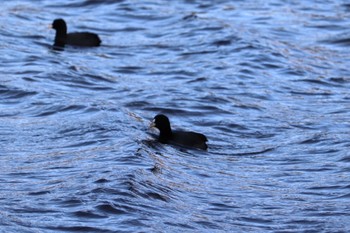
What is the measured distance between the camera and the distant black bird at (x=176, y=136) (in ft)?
45.9

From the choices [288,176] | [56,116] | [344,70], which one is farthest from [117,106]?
[344,70]

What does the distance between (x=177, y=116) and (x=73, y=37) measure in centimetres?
485

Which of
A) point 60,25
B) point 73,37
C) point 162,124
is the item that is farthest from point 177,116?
point 60,25

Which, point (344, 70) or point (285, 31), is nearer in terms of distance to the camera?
point (344, 70)

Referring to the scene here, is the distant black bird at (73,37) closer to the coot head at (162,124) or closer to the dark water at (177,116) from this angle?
the dark water at (177,116)

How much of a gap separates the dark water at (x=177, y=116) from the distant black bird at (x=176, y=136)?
4.4 inches

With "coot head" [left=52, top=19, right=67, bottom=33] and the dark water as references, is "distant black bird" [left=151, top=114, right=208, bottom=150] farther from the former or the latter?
"coot head" [left=52, top=19, right=67, bottom=33]

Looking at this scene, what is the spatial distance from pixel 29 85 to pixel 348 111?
4.72 m

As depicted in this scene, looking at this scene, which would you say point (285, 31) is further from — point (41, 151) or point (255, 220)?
point (255, 220)

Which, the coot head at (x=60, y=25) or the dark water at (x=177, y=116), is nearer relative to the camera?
the dark water at (x=177, y=116)

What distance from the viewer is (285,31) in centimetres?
2206

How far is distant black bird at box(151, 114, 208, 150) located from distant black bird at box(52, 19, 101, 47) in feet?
20.0

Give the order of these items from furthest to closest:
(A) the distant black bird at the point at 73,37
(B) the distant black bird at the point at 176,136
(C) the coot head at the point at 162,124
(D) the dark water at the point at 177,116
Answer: (A) the distant black bird at the point at 73,37 → (C) the coot head at the point at 162,124 → (B) the distant black bird at the point at 176,136 → (D) the dark water at the point at 177,116

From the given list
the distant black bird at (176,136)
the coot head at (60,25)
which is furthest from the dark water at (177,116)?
the coot head at (60,25)
